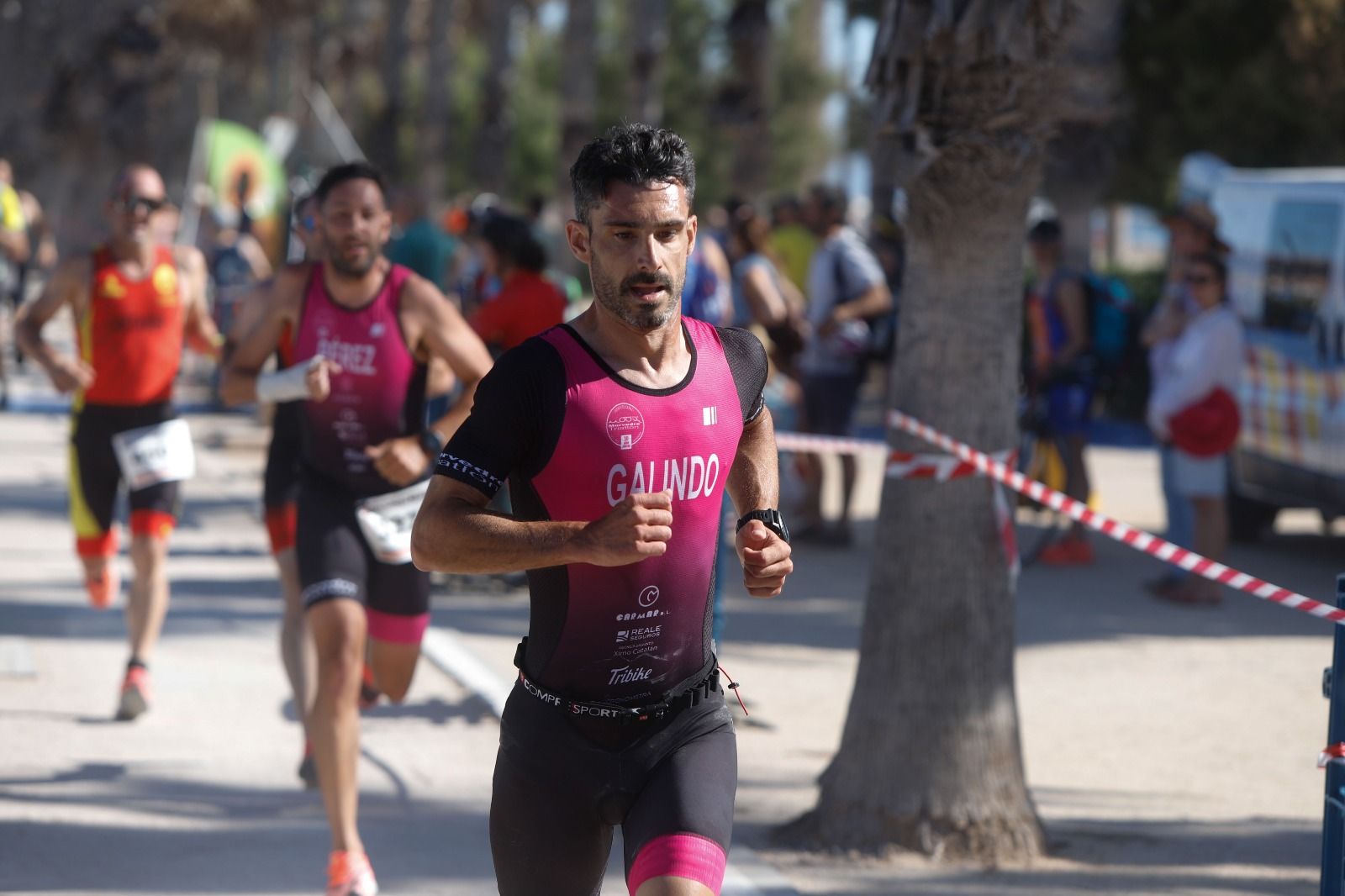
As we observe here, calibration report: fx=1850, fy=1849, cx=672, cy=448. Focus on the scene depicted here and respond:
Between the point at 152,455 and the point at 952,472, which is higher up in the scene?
the point at 952,472

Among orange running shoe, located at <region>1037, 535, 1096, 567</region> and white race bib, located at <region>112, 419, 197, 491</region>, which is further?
orange running shoe, located at <region>1037, 535, 1096, 567</region>

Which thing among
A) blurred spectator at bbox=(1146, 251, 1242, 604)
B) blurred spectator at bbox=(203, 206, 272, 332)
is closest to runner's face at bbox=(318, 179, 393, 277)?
blurred spectator at bbox=(1146, 251, 1242, 604)

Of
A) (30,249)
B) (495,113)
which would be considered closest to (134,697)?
(30,249)

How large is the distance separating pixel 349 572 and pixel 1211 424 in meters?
6.08

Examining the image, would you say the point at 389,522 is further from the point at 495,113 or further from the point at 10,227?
the point at 495,113

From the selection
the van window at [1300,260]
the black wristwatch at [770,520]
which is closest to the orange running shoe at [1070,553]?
the van window at [1300,260]

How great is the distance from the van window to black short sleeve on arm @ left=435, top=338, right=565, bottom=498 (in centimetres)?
871

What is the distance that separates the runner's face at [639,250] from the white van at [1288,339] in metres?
8.28

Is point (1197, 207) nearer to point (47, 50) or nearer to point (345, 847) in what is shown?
point (345, 847)

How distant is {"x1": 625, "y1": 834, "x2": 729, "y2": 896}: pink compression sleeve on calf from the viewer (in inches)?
135

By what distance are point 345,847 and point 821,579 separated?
5997 mm

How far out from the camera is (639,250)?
347 centimetres

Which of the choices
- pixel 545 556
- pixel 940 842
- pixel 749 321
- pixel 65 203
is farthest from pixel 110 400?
pixel 65 203

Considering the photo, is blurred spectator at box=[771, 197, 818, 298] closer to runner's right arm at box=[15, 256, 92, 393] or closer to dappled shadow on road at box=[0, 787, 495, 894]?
runner's right arm at box=[15, 256, 92, 393]
